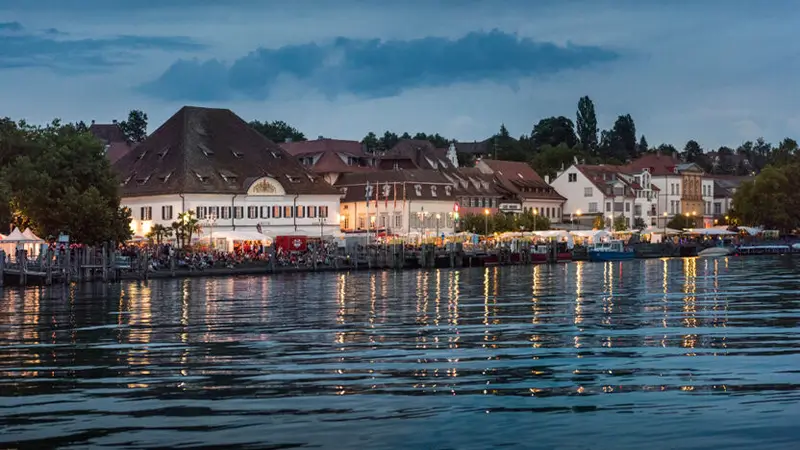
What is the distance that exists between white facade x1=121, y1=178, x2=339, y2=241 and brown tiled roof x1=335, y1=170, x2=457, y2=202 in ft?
42.6

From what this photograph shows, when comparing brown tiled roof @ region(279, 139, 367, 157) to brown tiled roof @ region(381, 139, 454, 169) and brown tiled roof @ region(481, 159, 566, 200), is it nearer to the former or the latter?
brown tiled roof @ region(381, 139, 454, 169)

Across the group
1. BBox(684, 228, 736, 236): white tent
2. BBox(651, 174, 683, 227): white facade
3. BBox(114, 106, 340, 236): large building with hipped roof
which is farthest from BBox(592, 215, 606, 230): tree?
BBox(114, 106, 340, 236): large building with hipped roof

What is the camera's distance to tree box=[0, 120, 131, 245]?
236 feet

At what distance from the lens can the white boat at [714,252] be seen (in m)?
123

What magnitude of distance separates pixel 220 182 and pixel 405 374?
75.1 metres

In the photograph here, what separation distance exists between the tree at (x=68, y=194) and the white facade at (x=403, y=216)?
134ft

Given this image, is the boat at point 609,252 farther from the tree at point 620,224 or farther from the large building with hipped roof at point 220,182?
the tree at point 620,224

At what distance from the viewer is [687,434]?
58.1ft

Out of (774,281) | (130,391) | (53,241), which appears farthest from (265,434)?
(53,241)

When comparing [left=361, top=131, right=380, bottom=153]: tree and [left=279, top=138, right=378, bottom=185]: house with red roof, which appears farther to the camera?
[left=361, top=131, right=380, bottom=153]: tree

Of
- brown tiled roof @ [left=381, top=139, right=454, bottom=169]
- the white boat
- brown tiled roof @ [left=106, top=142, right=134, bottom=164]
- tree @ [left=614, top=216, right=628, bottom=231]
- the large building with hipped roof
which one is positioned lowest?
the white boat

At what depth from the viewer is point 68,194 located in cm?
7150

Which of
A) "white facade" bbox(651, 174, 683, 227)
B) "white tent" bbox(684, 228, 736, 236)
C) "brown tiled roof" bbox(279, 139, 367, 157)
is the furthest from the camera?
"white facade" bbox(651, 174, 683, 227)

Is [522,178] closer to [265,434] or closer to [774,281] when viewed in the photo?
[774,281]
